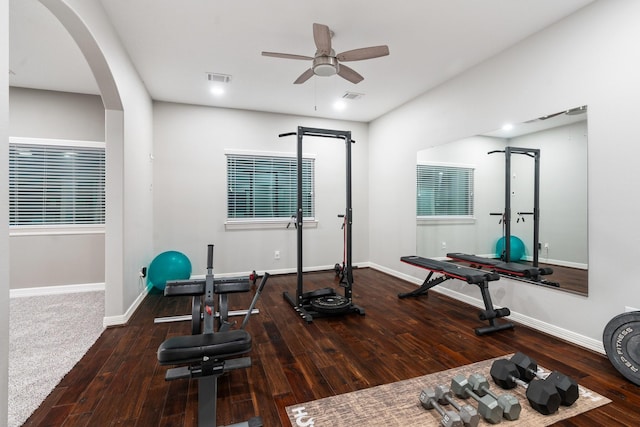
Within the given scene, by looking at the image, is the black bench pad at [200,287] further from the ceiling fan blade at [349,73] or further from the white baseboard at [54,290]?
the white baseboard at [54,290]

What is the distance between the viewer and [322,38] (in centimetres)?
242

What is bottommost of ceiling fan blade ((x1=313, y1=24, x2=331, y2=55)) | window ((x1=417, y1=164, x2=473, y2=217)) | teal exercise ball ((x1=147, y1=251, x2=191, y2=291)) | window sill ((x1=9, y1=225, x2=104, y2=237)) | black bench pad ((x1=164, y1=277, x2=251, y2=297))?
teal exercise ball ((x1=147, y1=251, x2=191, y2=291))

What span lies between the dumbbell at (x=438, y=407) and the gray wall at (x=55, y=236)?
14.9 ft

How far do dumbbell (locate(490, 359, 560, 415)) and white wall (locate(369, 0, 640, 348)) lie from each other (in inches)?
43.7

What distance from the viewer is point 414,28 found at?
111 inches

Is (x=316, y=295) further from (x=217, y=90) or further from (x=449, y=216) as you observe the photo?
(x=217, y=90)

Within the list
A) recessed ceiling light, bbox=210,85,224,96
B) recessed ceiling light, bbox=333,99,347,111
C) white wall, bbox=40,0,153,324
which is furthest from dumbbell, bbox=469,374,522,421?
recessed ceiling light, bbox=210,85,224,96

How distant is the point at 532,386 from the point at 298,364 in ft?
5.00

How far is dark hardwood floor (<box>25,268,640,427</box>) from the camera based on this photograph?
173cm

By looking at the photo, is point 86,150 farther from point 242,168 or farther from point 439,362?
point 439,362

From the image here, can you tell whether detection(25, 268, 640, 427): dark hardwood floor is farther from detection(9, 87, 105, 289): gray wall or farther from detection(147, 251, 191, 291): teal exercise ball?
detection(9, 87, 105, 289): gray wall

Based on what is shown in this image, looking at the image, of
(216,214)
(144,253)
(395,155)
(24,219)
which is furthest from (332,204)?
(24,219)

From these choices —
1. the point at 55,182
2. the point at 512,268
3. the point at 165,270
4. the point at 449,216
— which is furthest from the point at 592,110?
the point at 55,182

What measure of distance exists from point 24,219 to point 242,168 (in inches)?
118
